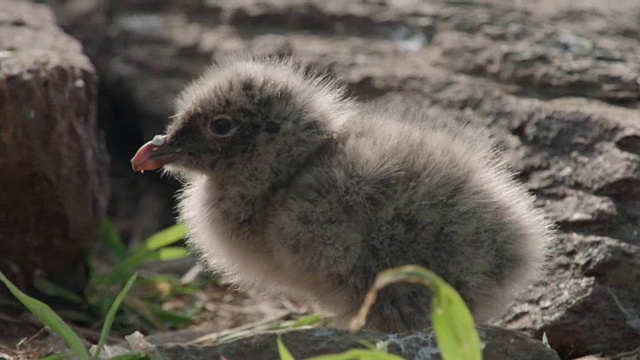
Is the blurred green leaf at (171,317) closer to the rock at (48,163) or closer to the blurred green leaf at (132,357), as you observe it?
the rock at (48,163)

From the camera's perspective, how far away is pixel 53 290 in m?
5.01

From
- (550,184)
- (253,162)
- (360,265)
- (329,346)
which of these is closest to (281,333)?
(329,346)

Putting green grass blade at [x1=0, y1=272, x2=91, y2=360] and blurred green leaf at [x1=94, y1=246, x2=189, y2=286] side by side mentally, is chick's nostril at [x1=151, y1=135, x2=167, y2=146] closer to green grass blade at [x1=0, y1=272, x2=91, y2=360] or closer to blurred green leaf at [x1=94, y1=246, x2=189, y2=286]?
green grass blade at [x1=0, y1=272, x2=91, y2=360]

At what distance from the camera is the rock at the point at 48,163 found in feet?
15.4

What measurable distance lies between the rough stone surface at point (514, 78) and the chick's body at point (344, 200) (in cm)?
41

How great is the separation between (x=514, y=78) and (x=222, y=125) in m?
2.00

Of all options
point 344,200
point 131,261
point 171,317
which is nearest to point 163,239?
point 131,261

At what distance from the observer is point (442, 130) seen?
4.07 metres

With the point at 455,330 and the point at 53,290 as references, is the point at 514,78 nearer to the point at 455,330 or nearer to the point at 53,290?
the point at 53,290

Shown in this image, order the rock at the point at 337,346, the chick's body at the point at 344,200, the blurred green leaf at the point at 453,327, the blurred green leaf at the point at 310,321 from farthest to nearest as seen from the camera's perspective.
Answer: the blurred green leaf at the point at 310,321
the chick's body at the point at 344,200
the rock at the point at 337,346
the blurred green leaf at the point at 453,327

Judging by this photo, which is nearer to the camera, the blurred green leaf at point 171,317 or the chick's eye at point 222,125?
the chick's eye at point 222,125

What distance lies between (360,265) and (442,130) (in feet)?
2.13

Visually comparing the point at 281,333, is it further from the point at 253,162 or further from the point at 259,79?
the point at 259,79

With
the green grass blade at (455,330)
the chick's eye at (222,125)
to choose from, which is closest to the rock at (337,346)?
the green grass blade at (455,330)
